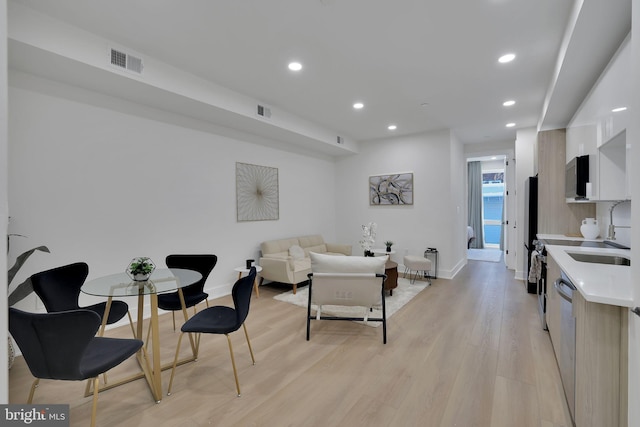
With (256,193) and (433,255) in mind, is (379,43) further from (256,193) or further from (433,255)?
(433,255)

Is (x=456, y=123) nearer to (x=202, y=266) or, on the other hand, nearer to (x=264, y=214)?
(x=264, y=214)

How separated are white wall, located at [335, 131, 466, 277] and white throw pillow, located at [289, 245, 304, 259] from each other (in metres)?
1.91

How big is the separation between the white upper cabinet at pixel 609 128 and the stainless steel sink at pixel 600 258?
487 mm

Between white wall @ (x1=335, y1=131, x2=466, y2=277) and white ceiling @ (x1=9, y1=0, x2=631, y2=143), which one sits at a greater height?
white ceiling @ (x1=9, y1=0, x2=631, y2=143)

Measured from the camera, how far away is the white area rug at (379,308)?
146 inches

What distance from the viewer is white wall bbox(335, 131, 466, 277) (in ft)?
18.7

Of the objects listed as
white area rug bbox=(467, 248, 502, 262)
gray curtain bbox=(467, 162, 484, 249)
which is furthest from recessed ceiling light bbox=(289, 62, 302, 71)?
gray curtain bbox=(467, 162, 484, 249)

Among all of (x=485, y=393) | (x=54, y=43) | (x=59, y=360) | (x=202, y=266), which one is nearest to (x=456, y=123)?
(x=485, y=393)

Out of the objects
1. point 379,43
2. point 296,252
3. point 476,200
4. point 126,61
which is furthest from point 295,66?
point 476,200

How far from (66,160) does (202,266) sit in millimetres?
1744

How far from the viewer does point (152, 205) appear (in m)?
3.70

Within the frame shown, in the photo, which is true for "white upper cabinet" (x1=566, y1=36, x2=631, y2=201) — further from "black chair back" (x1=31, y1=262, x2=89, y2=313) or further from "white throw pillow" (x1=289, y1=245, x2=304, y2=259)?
"black chair back" (x1=31, y1=262, x2=89, y2=313)

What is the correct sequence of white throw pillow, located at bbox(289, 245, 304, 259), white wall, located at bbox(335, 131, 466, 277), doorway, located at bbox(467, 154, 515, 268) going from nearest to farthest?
white throw pillow, located at bbox(289, 245, 304, 259) < white wall, located at bbox(335, 131, 466, 277) < doorway, located at bbox(467, 154, 515, 268)

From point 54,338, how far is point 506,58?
4.22m
